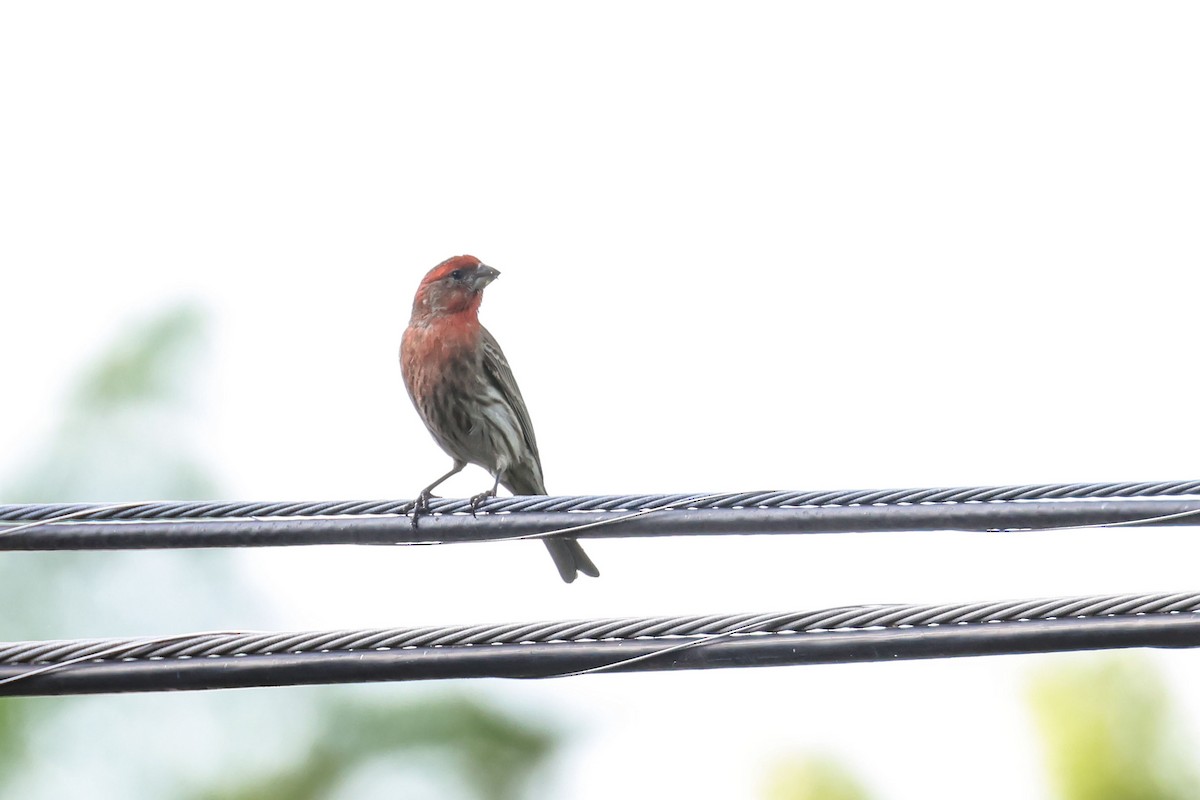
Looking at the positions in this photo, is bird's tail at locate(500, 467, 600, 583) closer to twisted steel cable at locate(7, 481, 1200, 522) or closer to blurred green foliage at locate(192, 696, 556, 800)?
twisted steel cable at locate(7, 481, 1200, 522)

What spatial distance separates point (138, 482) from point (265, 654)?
455 inches

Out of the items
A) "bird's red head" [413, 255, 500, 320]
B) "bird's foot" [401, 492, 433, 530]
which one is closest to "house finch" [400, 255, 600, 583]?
"bird's red head" [413, 255, 500, 320]

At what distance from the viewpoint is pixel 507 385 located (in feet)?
30.4

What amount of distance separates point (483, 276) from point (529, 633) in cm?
495

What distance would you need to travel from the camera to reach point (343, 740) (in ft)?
42.7

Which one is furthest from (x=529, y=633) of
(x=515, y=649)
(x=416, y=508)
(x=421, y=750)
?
(x=421, y=750)

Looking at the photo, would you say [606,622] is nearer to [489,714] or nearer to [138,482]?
[489,714]

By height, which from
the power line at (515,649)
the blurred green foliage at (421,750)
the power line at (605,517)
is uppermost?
the power line at (605,517)

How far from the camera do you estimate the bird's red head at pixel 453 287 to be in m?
9.31

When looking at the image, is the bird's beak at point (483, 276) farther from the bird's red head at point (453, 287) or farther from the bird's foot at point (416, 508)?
the bird's foot at point (416, 508)

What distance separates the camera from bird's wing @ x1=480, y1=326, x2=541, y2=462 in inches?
364

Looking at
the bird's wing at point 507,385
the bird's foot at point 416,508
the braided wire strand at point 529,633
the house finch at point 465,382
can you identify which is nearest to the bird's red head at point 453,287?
the house finch at point 465,382

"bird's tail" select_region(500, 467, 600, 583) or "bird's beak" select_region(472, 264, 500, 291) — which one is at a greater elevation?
"bird's beak" select_region(472, 264, 500, 291)

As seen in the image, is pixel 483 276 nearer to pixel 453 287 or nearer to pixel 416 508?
pixel 453 287
